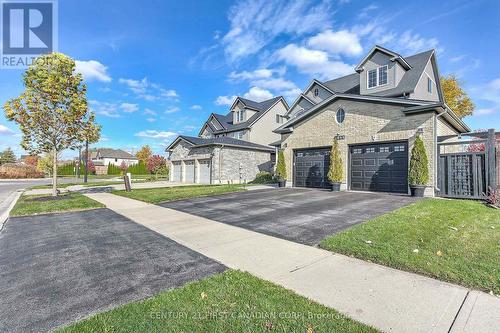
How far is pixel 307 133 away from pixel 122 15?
38.4 feet

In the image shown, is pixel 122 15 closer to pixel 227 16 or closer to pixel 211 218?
pixel 227 16

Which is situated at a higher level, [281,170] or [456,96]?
[456,96]

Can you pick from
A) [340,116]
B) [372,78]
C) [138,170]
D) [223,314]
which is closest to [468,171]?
[340,116]

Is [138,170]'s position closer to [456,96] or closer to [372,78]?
[372,78]

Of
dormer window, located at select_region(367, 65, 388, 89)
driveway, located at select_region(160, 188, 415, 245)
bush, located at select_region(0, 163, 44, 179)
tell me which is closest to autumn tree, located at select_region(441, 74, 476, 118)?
dormer window, located at select_region(367, 65, 388, 89)

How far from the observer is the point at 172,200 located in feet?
38.4

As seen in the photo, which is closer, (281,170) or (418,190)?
(418,190)

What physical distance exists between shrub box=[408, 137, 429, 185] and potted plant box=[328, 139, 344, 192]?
11.2 feet

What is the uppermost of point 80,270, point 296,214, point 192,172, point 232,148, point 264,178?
point 232,148

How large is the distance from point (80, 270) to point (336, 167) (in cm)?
1265

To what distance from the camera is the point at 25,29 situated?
10539 mm

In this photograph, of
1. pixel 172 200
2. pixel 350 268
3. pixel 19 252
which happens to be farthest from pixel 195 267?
pixel 172 200

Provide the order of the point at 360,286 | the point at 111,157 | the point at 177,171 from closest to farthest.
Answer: the point at 360,286 → the point at 177,171 → the point at 111,157

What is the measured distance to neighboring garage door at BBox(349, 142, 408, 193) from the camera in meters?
12.2
